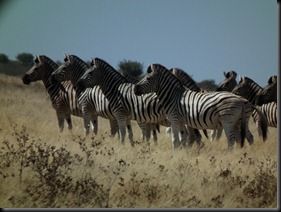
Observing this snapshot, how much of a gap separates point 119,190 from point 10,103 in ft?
48.4

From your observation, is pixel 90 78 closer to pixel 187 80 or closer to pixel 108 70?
pixel 108 70

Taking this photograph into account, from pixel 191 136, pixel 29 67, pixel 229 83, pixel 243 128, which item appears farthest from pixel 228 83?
pixel 29 67

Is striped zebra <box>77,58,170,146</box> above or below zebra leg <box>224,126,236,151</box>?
above

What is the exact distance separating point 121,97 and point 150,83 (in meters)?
1.44

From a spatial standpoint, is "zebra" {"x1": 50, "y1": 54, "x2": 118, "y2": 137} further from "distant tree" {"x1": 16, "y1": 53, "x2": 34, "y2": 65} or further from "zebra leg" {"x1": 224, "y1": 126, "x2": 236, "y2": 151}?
"distant tree" {"x1": 16, "y1": 53, "x2": 34, "y2": 65}

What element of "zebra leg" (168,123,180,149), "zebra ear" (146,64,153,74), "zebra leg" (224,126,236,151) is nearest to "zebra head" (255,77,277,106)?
"zebra leg" (224,126,236,151)

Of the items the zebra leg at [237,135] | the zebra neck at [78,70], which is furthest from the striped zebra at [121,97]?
the zebra leg at [237,135]

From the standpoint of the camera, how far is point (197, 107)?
12195 millimetres

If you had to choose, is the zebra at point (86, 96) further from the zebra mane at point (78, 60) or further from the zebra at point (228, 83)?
the zebra at point (228, 83)

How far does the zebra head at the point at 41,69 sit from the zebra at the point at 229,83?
5.45 metres

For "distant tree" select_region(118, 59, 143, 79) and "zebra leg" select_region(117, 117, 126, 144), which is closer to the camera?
"zebra leg" select_region(117, 117, 126, 144)

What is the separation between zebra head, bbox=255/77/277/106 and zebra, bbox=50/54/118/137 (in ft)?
13.7

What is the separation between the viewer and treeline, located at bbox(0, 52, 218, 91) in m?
32.8

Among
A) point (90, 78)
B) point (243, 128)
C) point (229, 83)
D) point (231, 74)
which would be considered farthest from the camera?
point (231, 74)
